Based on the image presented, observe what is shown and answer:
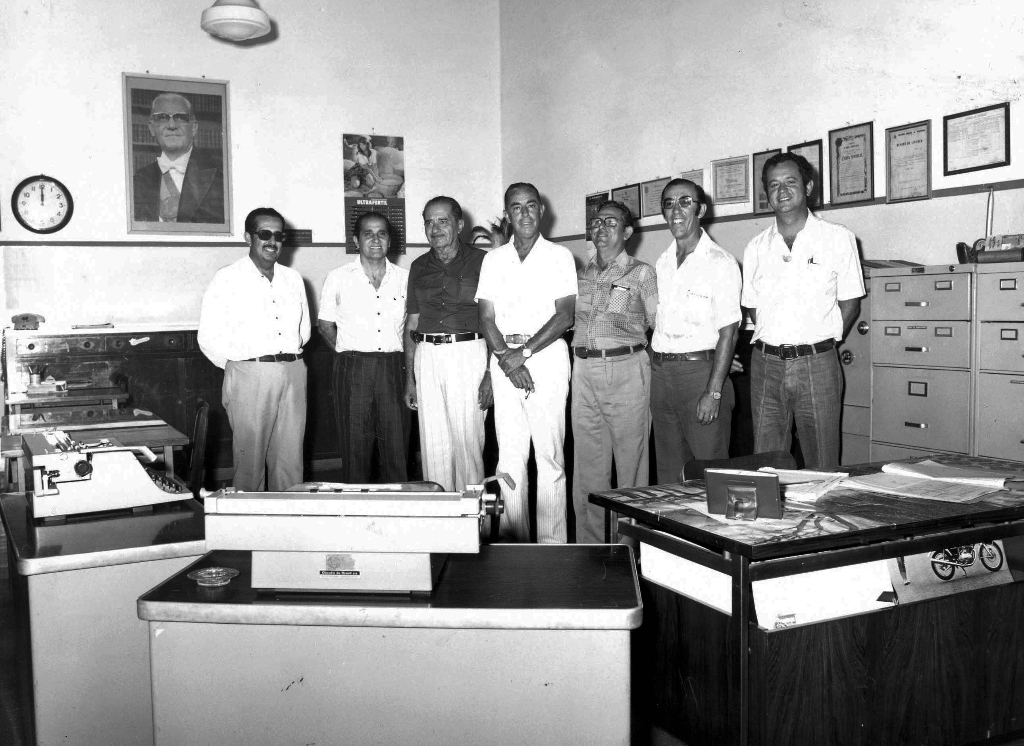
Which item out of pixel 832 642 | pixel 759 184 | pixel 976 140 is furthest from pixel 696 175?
pixel 832 642

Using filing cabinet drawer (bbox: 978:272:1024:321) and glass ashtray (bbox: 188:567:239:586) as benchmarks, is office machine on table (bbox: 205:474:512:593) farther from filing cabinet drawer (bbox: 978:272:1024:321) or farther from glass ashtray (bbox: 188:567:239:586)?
filing cabinet drawer (bbox: 978:272:1024:321)

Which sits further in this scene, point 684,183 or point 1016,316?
point 684,183

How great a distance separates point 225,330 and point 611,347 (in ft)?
6.47

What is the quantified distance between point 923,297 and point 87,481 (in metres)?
3.29

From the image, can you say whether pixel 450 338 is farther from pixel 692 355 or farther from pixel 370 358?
pixel 692 355

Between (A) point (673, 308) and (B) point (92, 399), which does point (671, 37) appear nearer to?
(A) point (673, 308)

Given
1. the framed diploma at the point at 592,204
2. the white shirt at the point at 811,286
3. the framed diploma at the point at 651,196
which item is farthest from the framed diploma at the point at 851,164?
the framed diploma at the point at 592,204

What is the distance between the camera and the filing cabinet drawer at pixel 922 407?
374cm

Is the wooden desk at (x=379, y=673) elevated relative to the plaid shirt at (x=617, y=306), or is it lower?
lower

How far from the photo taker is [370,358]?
483cm

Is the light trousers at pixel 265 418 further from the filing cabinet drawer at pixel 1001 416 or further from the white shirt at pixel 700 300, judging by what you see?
the filing cabinet drawer at pixel 1001 416

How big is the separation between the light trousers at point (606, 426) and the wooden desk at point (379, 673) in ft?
7.77

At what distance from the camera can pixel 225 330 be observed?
4.59 metres

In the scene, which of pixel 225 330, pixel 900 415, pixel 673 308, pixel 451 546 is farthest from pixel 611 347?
pixel 451 546
